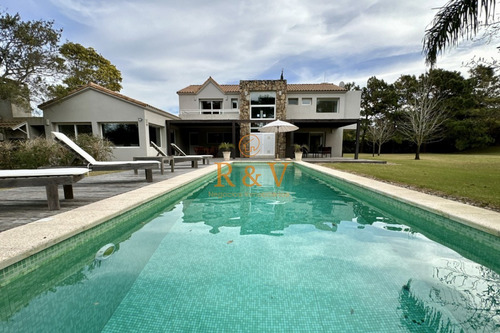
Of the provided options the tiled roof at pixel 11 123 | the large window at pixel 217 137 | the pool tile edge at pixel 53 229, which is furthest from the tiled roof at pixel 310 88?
the tiled roof at pixel 11 123

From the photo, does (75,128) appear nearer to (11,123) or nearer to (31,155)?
(11,123)

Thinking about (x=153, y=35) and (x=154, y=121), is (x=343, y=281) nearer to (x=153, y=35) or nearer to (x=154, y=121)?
(x=154, y=121)

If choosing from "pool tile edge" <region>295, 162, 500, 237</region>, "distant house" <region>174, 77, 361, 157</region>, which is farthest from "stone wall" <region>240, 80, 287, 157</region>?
"pool tile edge" <region>295, 162, 500, 237</region>

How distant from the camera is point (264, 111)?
58.9ft

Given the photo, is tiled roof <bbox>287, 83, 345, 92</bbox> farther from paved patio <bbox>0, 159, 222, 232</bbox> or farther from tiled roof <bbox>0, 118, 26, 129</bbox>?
tiled roof <bbox>0, 118, 26, 129</bbox>

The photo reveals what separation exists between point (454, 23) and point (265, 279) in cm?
656

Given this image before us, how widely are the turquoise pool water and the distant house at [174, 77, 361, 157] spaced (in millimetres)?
14212

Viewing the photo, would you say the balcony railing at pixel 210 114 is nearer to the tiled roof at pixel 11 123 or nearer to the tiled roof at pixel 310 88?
the tiled roof at pixel 310 88

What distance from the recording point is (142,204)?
4.04m

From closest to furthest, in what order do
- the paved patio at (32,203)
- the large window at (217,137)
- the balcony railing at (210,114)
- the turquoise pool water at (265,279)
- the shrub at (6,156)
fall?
the turquoise pool water at (265,279) → the paved patio at (32,203) → the shrub at (6,156) → the balcony railing at (210,114) → the large window at (217,137)

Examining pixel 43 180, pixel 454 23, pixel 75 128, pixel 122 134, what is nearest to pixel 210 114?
pixel 122 134

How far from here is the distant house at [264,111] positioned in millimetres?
17516

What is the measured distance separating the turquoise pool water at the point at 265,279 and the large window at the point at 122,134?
1147cm

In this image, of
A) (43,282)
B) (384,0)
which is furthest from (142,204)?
(384,0)
